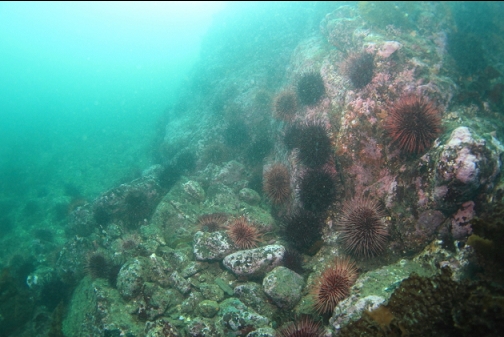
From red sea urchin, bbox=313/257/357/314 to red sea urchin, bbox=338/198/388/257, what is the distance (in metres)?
0.64

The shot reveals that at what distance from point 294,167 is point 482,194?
15.7 feet

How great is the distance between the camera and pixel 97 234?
1163cm

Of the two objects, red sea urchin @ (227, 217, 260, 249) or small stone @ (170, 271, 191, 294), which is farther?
red sea urchin @ (227, 217, 260, 249)

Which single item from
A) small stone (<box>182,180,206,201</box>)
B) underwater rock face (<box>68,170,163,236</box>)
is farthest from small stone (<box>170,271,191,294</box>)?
underwater rock face (<box>68,170,163,236</box>)

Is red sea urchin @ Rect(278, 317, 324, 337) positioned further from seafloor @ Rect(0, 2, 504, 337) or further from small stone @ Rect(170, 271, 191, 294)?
small stone @ Rect(170, 271, 191, 294)

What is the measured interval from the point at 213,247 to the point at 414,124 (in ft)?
20.1

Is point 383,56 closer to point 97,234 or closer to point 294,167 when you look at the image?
point 294,167

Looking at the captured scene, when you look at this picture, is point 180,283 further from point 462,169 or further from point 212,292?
point 462,169

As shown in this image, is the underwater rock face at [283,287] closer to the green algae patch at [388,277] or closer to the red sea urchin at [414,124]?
the green algae patch at [388,277]

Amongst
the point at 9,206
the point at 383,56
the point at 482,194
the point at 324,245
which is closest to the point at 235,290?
the point at 324,245

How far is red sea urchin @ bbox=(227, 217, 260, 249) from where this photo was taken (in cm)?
747

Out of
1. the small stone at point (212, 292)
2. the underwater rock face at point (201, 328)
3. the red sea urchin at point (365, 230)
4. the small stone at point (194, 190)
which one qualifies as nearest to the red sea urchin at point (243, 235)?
the small stone at point (212, 292)

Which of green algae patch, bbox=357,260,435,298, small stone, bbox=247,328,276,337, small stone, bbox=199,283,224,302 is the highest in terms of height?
green algae patch, bbox=357,260,435,298

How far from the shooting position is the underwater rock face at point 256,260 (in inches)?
269
